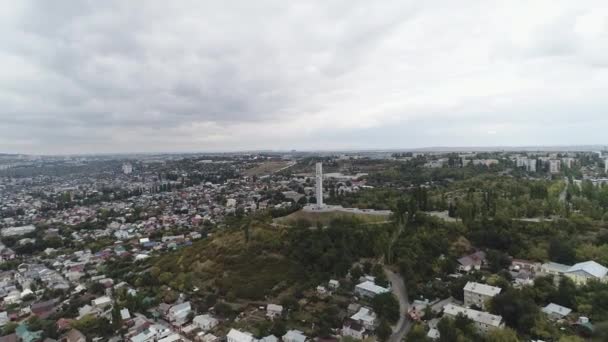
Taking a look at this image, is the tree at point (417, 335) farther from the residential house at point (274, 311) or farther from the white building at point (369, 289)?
the residential house at point (274, 311)

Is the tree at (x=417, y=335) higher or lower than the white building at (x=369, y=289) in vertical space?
higher

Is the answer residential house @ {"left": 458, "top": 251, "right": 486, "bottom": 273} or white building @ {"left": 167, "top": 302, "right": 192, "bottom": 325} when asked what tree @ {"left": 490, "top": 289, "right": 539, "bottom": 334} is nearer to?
residential house @ {"left": 458, "top": 251, "right": 486, "bottom": 273}

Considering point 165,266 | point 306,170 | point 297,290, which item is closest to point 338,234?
point 297,290

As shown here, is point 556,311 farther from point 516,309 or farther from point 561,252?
point 561,252

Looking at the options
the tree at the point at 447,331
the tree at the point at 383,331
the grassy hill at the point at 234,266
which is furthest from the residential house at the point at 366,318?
the grassy hill at the point at 234,266

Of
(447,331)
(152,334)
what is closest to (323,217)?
(152,334)

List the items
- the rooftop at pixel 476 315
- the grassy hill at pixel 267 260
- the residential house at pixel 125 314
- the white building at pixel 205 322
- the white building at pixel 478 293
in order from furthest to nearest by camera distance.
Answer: the grassy hill at pixel 267 260
the residential house at pixel 125 314
the white building at pixel 205 322
the white building at pixel 478 293
the rooftop at pixel 476 315

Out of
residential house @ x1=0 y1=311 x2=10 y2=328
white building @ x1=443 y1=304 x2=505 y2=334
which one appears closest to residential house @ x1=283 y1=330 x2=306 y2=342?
white building @ x1=443 y1=304 x2=505 y2=334
